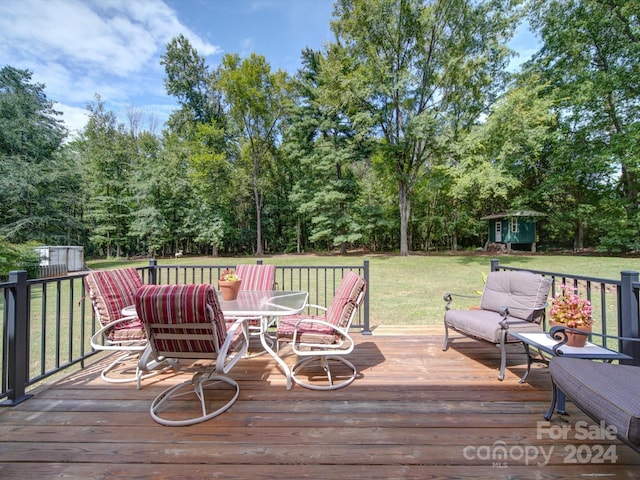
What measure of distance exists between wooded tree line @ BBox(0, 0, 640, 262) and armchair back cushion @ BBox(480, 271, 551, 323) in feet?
31.8

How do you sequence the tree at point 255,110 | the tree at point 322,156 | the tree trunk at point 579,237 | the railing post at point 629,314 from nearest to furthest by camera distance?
1. the railing post at point 629,314
2. the tree at point 322,156
3. the tree trunk at point 579,237
4. the tree at point 255,110

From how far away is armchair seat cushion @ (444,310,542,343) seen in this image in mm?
2812

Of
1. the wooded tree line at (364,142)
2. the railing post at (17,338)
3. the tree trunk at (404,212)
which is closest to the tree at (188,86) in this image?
the wooded tree line at (364,142)

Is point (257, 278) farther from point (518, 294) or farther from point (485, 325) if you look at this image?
point (518, 294)

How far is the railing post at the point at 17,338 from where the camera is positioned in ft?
7.35

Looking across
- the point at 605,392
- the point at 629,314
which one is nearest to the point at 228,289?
the point at 605,392

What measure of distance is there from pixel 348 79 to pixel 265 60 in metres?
6.26

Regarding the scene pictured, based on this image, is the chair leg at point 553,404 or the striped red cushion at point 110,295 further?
the striped red cushion at point 110,295

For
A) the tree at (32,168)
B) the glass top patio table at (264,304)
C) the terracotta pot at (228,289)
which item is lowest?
the glass top patio table at (264,304)

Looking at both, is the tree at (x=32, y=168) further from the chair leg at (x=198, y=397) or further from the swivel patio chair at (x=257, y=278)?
the chair leg at (x=198, y=397)

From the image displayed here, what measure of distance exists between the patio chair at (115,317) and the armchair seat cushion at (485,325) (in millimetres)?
3010

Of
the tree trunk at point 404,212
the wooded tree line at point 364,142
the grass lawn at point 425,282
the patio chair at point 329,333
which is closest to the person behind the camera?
the patio chair at point 329,333

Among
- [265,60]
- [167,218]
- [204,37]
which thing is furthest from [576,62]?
[167,218]

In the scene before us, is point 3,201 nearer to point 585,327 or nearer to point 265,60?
point 265,60
